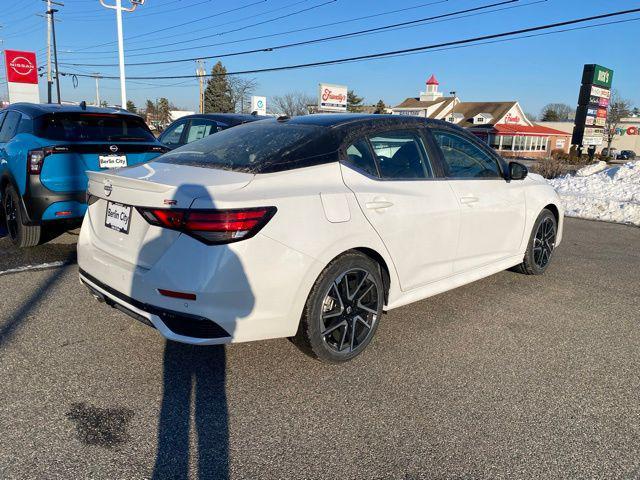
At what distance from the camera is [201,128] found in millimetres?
9664

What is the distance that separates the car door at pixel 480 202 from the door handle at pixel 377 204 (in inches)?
34.6

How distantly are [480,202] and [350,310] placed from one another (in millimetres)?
1661

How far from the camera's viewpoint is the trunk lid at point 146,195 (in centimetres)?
279

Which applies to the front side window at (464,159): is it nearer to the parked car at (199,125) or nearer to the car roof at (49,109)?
the car roof at (49,109)

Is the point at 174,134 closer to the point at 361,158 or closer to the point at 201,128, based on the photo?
the point at 201,128

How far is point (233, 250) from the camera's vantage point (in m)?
2.71

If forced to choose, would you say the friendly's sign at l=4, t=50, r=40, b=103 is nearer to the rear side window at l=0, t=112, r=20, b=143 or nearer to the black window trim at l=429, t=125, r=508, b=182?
the rear side window at l=0, t=112, r=20, b=143

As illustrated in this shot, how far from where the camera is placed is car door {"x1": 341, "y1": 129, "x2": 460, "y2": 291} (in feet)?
11.2

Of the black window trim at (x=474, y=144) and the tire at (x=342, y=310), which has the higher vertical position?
the black window trim at (x=474, y=144)

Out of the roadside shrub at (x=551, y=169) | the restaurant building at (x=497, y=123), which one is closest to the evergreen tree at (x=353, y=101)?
the restaurant building at (x=497, y=123)

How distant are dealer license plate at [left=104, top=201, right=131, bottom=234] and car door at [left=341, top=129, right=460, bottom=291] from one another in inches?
54.4

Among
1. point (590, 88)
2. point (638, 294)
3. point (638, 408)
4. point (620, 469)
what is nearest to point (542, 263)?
point (638, 294)

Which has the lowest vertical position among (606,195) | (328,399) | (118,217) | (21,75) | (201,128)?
(328,399)

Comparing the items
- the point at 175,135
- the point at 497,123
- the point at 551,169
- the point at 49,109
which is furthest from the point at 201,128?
the point at 497,123
